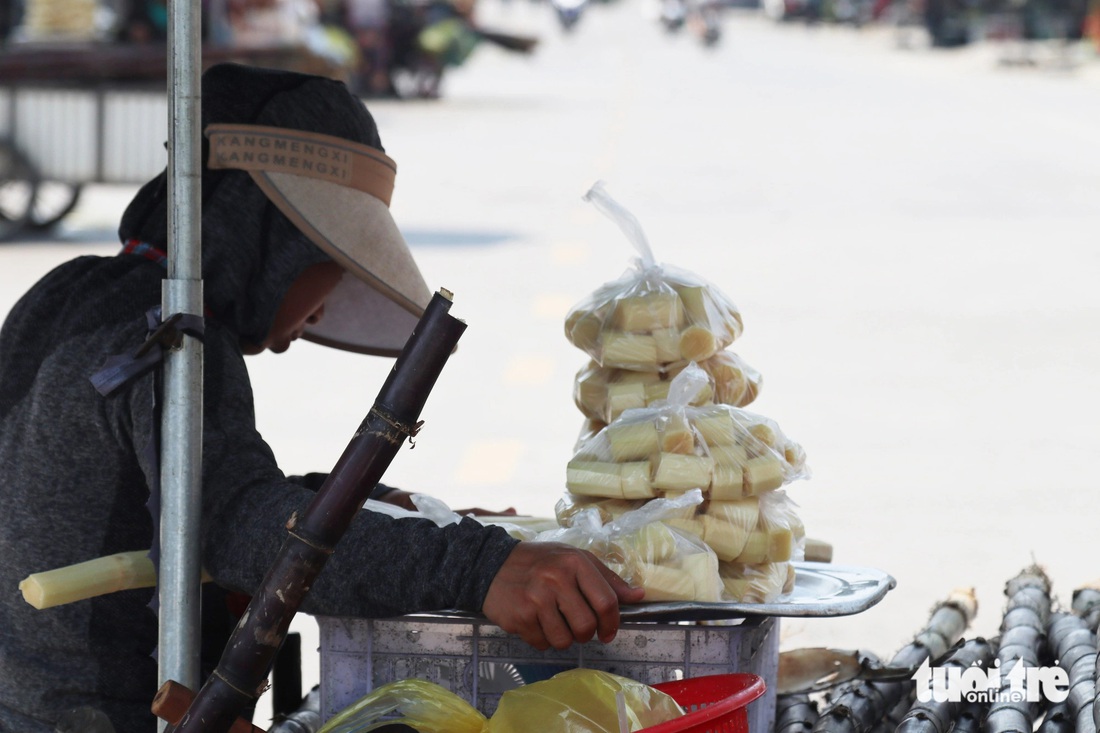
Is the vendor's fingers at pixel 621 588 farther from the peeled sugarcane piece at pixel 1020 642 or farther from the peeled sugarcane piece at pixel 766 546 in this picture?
the peeled sugarcane piece at pixel 1020 642

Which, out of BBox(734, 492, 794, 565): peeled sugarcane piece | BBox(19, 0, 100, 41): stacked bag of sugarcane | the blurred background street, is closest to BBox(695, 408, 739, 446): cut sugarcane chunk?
BBox(734, 492, 794, 565): peeled sugarcane piece

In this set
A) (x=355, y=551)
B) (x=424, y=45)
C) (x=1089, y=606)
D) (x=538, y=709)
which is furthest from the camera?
(x=424, y=45)

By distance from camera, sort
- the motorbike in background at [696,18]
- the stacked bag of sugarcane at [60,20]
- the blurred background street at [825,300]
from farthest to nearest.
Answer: the motorbike in background at [696,18], the stacked bag of sugarcane at [60,20], the blurred background street at [825,300]

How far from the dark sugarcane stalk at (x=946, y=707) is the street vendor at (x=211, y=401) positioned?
2.36 feet

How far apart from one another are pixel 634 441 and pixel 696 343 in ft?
0.80

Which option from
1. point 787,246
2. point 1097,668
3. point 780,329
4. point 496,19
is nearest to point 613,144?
point 787,246

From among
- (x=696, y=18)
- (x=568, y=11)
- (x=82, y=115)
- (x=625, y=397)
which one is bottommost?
(x=625, y=397)

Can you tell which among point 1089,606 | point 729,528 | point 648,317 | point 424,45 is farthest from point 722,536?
point 424,45

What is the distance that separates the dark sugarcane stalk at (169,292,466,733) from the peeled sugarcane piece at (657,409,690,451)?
1.87ft

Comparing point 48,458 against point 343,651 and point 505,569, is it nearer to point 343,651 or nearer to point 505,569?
point 343,651

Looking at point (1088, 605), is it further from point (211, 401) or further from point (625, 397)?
point (211, 401)

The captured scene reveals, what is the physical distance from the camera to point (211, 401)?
2.07 meters

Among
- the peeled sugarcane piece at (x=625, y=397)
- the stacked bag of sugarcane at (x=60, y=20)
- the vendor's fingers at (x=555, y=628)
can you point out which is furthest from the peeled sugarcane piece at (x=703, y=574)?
the stacked bag of sugarcane at (x=60, y=20)

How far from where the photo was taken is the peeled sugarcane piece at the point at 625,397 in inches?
94.6
